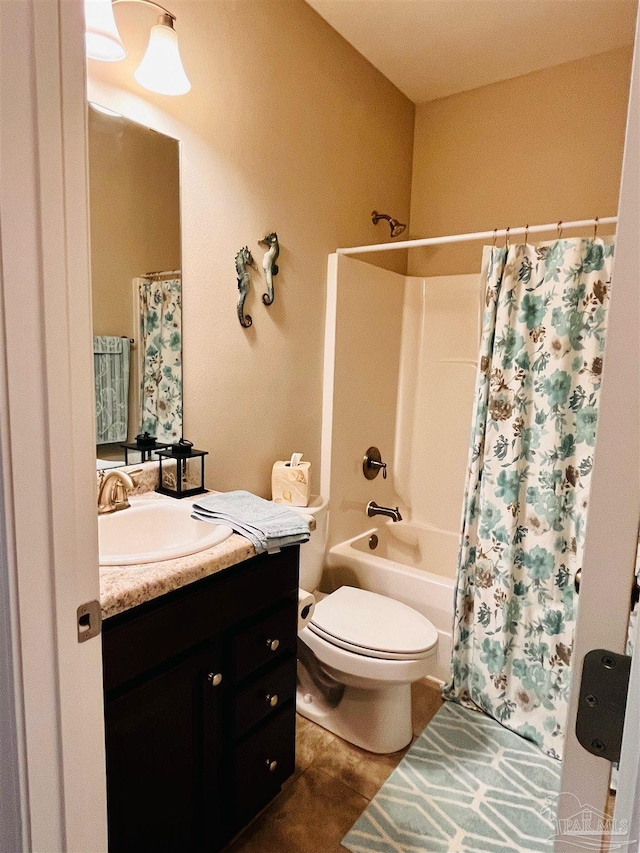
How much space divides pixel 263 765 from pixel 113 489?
2.87 ft

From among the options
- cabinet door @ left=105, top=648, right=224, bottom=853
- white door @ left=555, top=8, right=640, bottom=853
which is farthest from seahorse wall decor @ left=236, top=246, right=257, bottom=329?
white door @ left=555, top=8, right=640, bottom=853

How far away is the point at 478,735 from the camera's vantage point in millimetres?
1848

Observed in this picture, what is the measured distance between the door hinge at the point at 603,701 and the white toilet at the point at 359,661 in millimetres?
1254

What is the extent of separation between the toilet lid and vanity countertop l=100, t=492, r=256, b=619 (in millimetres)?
644

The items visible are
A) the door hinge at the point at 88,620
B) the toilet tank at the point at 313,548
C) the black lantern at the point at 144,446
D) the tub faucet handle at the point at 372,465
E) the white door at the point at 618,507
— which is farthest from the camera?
the tub faucet handle at the point at 372,465

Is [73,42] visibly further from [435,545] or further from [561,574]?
[435,545]

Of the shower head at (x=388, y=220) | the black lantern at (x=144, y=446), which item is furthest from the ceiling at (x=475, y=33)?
the black lantern at (x=144, y=446)

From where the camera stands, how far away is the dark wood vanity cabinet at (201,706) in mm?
1018

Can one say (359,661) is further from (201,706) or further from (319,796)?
(201,706)

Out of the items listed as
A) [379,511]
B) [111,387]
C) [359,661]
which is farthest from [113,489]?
[379,511]

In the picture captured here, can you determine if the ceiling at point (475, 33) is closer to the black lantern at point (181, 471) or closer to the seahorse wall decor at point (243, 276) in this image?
the seahorse wall decor at point (243, 276)

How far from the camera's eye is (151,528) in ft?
4.70

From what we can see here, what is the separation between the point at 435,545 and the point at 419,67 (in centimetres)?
231

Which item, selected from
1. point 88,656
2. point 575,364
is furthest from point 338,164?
point 88,656
